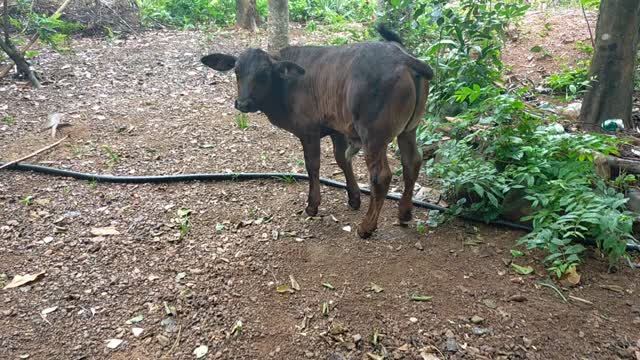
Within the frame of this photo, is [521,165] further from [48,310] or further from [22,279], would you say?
[22,279]

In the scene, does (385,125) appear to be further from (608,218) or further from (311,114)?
(608,218)

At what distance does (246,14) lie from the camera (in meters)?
10.9

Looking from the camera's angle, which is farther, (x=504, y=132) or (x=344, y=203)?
(x=344, y=203)

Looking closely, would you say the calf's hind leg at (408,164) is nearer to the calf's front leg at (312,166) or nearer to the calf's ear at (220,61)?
the calf's front leg at (312,166)

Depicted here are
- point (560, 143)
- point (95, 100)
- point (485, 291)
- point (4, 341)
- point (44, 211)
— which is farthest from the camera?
point (95, 100)

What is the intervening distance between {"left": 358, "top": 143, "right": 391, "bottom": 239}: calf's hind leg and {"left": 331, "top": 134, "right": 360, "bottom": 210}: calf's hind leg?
52 centimetres

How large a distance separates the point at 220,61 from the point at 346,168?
4.94 feet

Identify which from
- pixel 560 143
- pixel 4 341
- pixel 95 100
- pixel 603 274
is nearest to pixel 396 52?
pixel 560 143

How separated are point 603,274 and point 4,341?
4.19m

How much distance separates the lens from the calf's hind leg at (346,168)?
4.69m

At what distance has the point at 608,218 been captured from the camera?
11.4 feet

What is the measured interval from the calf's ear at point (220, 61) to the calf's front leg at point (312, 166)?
954 millimetres

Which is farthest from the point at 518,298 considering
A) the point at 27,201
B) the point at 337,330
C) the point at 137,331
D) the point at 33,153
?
the point at 33,153

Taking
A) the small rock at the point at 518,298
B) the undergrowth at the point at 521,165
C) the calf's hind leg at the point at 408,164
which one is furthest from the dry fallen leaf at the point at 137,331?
the undergrowth at the point at 521,165
